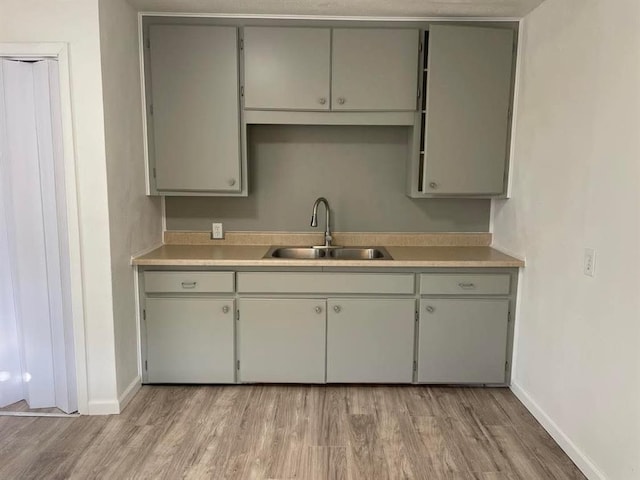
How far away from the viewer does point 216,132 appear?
2814mm

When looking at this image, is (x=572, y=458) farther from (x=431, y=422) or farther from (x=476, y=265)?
(x=476, y=265)

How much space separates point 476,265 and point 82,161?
2243 mm

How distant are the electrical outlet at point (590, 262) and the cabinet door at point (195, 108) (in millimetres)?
1960

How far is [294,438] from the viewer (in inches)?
91.0

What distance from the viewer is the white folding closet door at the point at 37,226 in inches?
89.3

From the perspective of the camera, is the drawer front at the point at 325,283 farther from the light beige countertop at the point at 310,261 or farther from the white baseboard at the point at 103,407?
the white baseboard at the point at 103,407

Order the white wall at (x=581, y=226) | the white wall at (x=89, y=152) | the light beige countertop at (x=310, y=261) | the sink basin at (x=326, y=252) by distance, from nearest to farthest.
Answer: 1. the white wall at (x=581, y=226)
2. the white wall at (x=89, y=152)
3. the light beige countertop at (x=310, y=261)
4. the sink basin at (x=326, y=252)

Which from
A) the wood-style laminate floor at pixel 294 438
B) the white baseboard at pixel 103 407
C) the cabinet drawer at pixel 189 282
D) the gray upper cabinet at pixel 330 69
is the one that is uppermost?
the gray upper cabinet at pixel 330 69

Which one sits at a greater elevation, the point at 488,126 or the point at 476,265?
the point at 488,126

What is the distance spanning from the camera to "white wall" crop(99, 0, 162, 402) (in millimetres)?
2385

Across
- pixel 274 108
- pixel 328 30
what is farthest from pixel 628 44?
pixel 274 108

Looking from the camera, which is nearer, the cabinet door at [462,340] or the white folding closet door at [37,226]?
the white folding closet door at [37,226]

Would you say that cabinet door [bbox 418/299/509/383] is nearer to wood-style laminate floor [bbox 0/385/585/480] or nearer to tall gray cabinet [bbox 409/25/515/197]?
wood-style laminate floor [bbox 0/385/585/480]

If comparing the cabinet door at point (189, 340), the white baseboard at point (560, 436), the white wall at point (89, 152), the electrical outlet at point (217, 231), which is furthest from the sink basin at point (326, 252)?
the white baseboard at point (560, 436)
